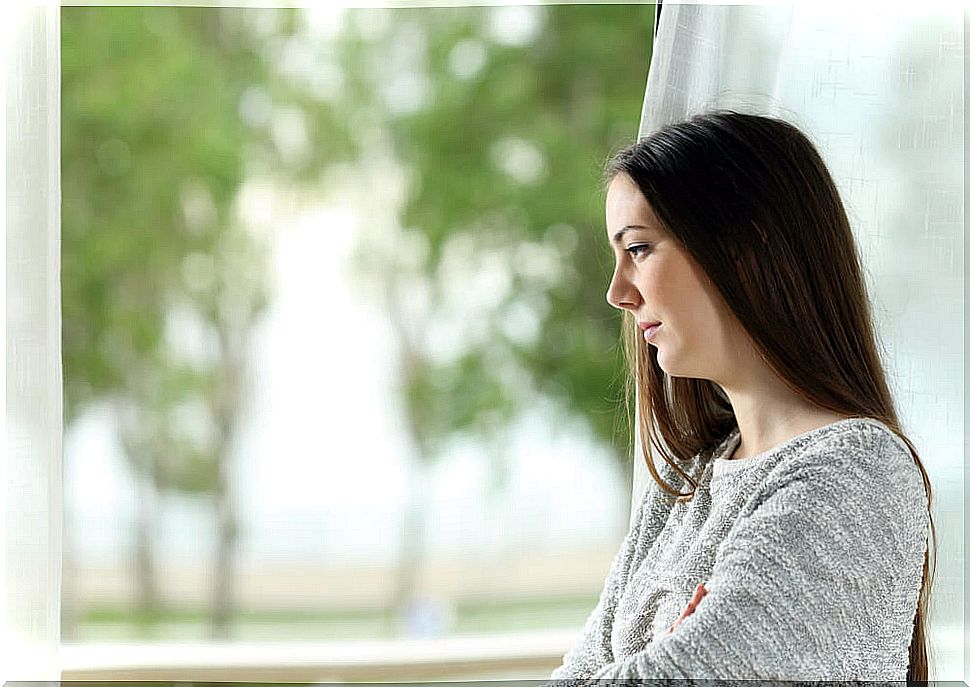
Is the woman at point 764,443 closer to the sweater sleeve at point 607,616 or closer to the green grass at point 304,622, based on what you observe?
the sweater sleeve at point 607,616

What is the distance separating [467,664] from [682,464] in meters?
0.90

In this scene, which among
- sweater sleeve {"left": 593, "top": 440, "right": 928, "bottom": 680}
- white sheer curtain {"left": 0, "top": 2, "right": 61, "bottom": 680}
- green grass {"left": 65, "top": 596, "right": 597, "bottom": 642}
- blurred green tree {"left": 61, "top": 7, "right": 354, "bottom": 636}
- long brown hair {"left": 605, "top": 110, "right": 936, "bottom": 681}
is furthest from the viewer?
green grass {"left": 65, "top": 596, "right": 597, "bottom": 642}

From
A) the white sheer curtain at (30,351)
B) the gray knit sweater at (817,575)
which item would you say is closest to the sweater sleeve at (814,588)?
the gray knit sweater at (817,575)

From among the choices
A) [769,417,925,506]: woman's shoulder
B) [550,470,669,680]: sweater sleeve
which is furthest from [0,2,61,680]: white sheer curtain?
[769,417,925,506]: woman's shoulder

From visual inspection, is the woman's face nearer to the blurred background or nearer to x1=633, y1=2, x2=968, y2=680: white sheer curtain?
x1=633, y1=2, x2=968, y2=680: white sheer curtain

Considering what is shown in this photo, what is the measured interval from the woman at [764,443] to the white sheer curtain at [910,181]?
14 cm

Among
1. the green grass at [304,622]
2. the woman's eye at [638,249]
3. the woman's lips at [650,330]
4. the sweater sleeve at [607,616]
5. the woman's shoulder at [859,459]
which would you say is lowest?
the green grass at [304,622]

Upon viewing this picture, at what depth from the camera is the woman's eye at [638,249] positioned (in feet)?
3.13

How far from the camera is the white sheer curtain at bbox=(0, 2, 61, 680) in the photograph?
1.03 meters

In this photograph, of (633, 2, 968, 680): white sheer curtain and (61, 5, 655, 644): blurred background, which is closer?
(633, 2, 968, 680): white sheer curtain

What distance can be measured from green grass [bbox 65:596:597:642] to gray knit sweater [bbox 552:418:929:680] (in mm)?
3397

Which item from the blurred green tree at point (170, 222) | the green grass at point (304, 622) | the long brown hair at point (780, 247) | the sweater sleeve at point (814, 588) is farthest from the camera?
the green grass at point (304, 622)

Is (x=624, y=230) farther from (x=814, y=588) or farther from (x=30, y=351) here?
(x=30, y=351)

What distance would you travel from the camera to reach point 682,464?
3.65 ft
